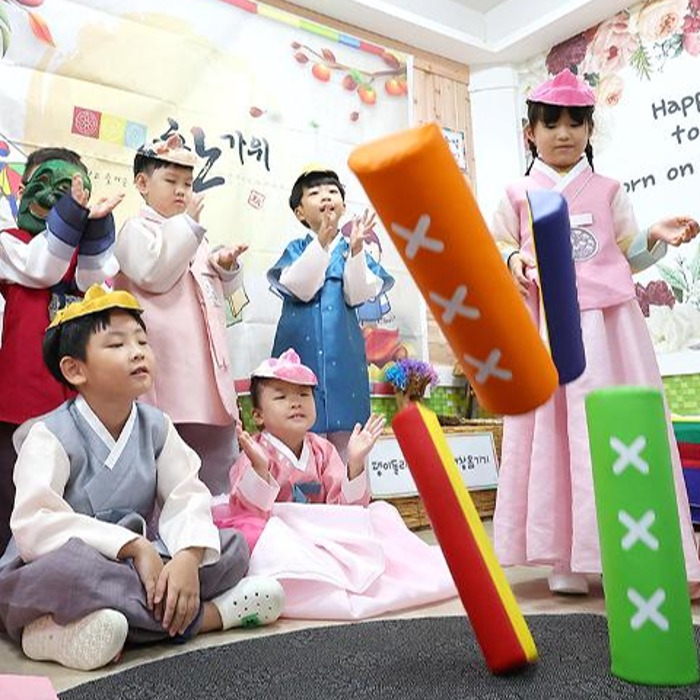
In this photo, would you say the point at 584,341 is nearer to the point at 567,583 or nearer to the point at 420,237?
the point at 567,583

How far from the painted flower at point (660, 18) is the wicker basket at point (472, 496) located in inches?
54.0

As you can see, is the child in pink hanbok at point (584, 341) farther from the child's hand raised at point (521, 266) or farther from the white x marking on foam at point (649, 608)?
the white x marking on foam at point (649, 608)

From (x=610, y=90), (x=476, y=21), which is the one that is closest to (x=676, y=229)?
(x=610, y=90)

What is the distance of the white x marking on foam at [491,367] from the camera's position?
2.08ft

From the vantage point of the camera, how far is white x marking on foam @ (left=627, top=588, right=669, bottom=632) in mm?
724

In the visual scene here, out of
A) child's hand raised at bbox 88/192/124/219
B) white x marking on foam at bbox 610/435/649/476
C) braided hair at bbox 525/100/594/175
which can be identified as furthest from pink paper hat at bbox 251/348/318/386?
white x marking on foam at bbox 610/435/649/476

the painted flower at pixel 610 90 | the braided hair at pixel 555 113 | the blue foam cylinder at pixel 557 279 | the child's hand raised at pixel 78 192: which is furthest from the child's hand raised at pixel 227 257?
the painted flower at pixel 610 90

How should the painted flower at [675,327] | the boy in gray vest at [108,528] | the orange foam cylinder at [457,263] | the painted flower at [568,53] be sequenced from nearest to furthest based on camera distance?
the orange foam cylinder at [457,263]
the boy in gray vest at [108,528]
the painted flower at [675,327]
the painted flower at [568,53]

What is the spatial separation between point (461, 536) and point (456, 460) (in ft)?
4.45

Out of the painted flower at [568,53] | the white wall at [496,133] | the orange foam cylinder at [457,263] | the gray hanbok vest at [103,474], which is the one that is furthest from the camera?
the white wall at [496,133]

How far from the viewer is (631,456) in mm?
736

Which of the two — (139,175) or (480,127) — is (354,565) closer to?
(139,175)

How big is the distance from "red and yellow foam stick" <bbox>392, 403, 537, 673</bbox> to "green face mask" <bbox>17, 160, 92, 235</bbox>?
1079mm

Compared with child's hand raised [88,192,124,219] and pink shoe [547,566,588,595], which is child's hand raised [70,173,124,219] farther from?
pink shoe [547,566,588,595]
